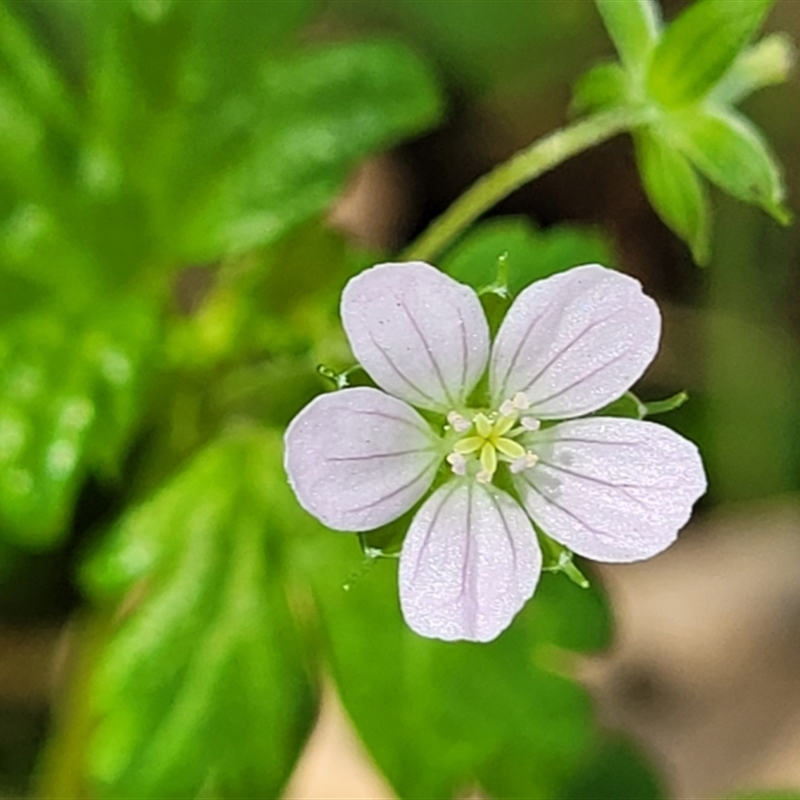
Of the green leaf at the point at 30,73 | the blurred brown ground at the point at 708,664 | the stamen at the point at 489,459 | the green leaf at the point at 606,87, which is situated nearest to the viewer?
the stamen at the point at 489,459

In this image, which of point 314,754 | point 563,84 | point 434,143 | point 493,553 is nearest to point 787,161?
point 563,84

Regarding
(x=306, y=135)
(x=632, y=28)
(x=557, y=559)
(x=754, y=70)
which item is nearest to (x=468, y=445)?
(x=557, y=559)

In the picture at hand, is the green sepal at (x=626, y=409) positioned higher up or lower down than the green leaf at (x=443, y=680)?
higher up

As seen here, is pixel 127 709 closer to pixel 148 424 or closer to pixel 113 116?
pixel 148 424

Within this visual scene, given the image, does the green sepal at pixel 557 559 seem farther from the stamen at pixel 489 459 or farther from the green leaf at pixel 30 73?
the green leaf at pixel 30 73

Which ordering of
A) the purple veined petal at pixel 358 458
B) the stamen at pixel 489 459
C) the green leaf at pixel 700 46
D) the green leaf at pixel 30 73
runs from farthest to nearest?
the green leaf at pixel 30 73 → the green leaf at pixel 700 46 → the stamen at pixel 489 459 → the purple veined petal at pixel 358 458

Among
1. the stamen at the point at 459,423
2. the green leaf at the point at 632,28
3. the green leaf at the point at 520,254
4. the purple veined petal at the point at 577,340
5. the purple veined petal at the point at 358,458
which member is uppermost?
A: the green leaf at the point at 632,28

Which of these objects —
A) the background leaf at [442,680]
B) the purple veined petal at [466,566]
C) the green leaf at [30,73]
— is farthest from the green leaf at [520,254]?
the green leaf at [30,73]
